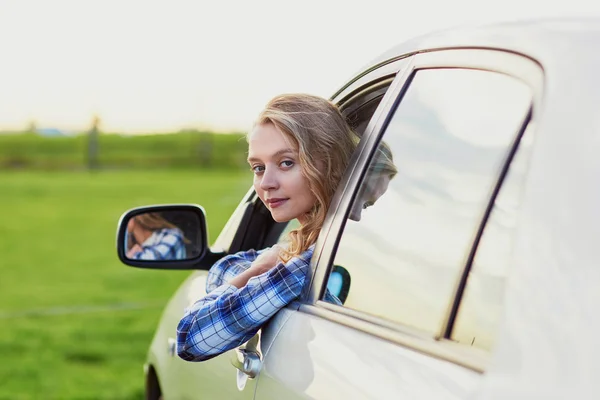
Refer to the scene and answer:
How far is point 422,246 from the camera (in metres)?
2.20

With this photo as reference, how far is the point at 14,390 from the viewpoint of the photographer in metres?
9.07

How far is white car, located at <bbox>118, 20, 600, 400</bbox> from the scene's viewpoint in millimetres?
1581

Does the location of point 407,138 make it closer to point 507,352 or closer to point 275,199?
point 275,199

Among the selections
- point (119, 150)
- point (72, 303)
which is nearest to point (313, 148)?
point (72, 303)

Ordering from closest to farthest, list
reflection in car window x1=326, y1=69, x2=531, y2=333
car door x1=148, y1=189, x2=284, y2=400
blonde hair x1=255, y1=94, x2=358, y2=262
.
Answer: reflection in car window x1=326, y1=69, x2=531, y2=333 → blonde hair x1=255, y1=94, x2=358, y2=262 → car door x1=148, y1=189, x2=284, y2=400

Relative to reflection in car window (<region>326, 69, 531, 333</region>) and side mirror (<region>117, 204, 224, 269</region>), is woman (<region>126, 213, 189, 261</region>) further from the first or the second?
reflection in car window (<region>326, 69, 531, 333</region>)

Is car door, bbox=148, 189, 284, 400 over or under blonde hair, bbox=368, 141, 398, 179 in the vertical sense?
under

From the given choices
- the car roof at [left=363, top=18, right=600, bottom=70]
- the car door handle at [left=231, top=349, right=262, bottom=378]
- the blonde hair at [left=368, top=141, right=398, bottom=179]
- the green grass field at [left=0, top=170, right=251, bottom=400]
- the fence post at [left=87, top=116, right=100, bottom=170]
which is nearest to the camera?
the car roof at [left=363, top=18, right=600, bottom=70]

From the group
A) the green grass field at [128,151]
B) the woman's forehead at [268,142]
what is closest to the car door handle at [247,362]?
the woman's forehead at [268,142]

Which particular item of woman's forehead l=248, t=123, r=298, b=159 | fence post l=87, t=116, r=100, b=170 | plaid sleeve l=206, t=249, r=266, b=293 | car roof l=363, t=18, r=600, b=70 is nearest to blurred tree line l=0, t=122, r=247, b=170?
fence post l=87, t=116, r=100, b=170

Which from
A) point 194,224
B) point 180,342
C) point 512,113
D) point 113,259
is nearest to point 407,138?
point 512,113

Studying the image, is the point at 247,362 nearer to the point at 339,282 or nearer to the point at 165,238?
the point at 339,282

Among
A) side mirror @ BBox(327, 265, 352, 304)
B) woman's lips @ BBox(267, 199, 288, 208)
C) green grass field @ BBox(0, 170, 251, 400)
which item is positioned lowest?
green grass field @ BBox(0, 170, 251, 400)

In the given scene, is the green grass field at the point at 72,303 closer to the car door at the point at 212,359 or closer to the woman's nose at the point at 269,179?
the car door at the point at 212,359
